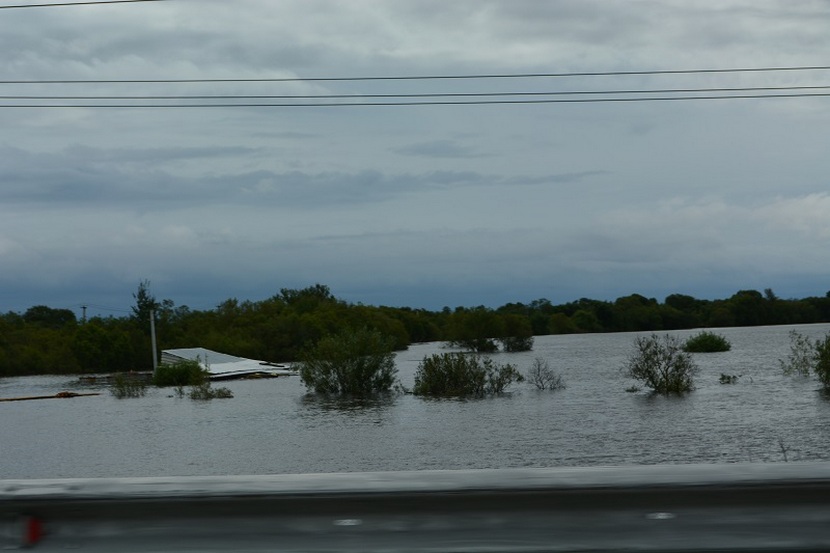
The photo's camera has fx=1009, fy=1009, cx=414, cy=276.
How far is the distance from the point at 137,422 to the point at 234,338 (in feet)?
217

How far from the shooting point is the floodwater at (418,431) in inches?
1406

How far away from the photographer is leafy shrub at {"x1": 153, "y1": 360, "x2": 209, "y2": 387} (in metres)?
80.7

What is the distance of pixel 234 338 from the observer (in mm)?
121062

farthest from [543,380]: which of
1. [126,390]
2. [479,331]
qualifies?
[479,331]

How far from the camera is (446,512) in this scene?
2842 millimetres

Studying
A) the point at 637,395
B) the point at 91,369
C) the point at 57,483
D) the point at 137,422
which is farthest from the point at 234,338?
the point at 57,483

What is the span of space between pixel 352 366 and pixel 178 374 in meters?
24.4

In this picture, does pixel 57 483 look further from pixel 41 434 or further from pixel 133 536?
pixel 41 434

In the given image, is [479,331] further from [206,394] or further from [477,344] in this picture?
[206,394]

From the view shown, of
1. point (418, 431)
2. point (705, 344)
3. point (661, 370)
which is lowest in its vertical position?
point (418, 431)

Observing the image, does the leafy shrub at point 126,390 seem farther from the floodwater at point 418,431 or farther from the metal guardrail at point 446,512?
the metal guardrail at point 446,512

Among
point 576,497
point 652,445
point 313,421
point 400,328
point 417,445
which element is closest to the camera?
point 576,497

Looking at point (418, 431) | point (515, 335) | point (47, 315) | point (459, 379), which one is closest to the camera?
point (418, 431)

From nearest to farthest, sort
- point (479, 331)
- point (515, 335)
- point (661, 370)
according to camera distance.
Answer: point (661, 370) → point (479, 331) → point (515, 335)
